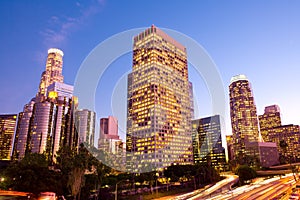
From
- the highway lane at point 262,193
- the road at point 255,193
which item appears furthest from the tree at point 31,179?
the highway lane at point 262,193

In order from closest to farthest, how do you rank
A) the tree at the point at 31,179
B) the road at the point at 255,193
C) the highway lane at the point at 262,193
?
the tree at the point at 31,179 → the highway lane at the point at 262,193 → the road at the point at 255,193

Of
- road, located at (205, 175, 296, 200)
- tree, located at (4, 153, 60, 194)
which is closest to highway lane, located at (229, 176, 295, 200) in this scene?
road, located at (205, 175, 296, 200)

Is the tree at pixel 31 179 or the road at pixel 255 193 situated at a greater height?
the tree at pixel 31 179

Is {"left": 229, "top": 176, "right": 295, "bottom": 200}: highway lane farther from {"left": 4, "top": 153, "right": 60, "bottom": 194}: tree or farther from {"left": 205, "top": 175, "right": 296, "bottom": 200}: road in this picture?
{"left": 4, "top": 153, "right": 60, "bottom": 194}: tree

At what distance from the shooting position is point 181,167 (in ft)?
397

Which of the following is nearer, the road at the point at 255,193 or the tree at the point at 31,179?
the tree at the point at 31,179

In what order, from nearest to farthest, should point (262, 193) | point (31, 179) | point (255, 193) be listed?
point (31, 179) → point (262, 193) → point (255, 193)

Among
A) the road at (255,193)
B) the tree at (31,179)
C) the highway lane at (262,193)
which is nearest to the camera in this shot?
Result: the tree at (31,179)

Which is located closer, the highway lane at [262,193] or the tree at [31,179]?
the tree at [31,179]

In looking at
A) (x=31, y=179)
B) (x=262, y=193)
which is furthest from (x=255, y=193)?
(x=31, y=179)

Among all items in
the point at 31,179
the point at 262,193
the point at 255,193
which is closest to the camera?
the point at 31,179

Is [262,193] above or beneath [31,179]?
beneath

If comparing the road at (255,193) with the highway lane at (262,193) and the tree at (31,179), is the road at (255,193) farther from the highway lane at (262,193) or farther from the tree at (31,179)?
the tree at (31,179)

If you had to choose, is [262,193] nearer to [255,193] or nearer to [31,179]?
[255,193]
